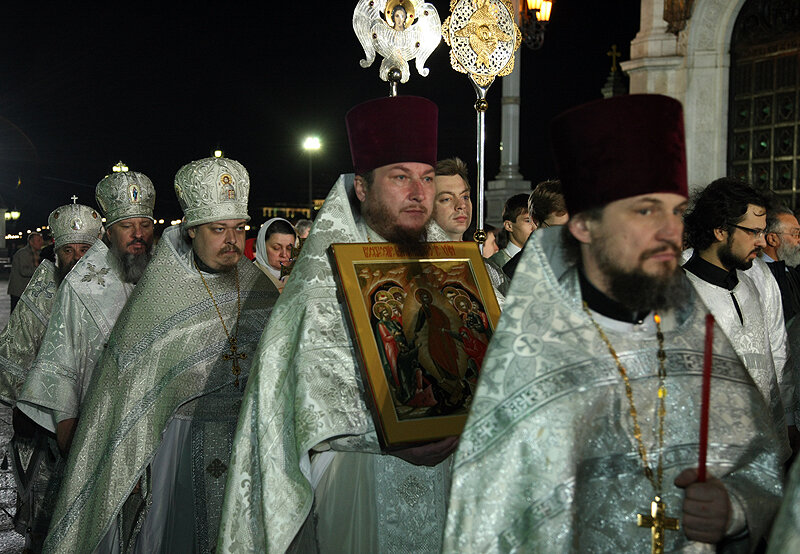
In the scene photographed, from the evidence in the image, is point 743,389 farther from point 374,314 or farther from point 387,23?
point 387,23

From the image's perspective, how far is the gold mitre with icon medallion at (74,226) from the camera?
6926 millimetres

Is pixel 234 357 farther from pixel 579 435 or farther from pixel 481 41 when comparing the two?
pixel 481 41

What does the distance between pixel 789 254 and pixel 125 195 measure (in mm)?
5214

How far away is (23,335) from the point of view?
645 centimetres

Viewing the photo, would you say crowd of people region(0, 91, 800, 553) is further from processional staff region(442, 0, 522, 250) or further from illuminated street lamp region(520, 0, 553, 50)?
illuminated street lamp region(520, 0, 553, 50)

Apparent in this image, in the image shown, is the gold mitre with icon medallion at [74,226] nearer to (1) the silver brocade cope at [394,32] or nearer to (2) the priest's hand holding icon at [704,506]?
(1) the silver brocade cope at [394,32]

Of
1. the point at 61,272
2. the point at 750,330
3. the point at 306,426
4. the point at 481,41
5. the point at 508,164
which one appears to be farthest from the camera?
the point at 508,164

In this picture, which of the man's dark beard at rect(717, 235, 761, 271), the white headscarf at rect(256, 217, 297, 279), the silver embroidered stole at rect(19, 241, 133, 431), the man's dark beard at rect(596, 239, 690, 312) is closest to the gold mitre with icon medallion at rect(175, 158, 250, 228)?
the silver embroidered stole at rect(19, 241, 133, 431)

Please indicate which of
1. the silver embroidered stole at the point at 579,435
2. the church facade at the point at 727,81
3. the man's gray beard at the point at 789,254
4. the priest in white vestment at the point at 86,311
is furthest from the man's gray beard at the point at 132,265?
the church facade at the point at 727,81

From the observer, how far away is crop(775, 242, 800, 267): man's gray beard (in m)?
7.62

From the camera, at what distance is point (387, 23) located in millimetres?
4887

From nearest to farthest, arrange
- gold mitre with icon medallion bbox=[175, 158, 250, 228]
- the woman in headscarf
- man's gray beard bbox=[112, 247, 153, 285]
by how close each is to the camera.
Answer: gold mitre with icon medallion bbox=[175, 158, 250, 228] → man's gray beard bbox=[112, 247, 153, 285] → the woman in headscarf

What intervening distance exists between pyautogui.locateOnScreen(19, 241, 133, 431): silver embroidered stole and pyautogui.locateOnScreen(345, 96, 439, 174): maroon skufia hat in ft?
7.54

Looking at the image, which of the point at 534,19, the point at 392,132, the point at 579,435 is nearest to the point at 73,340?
the point at 392,132
